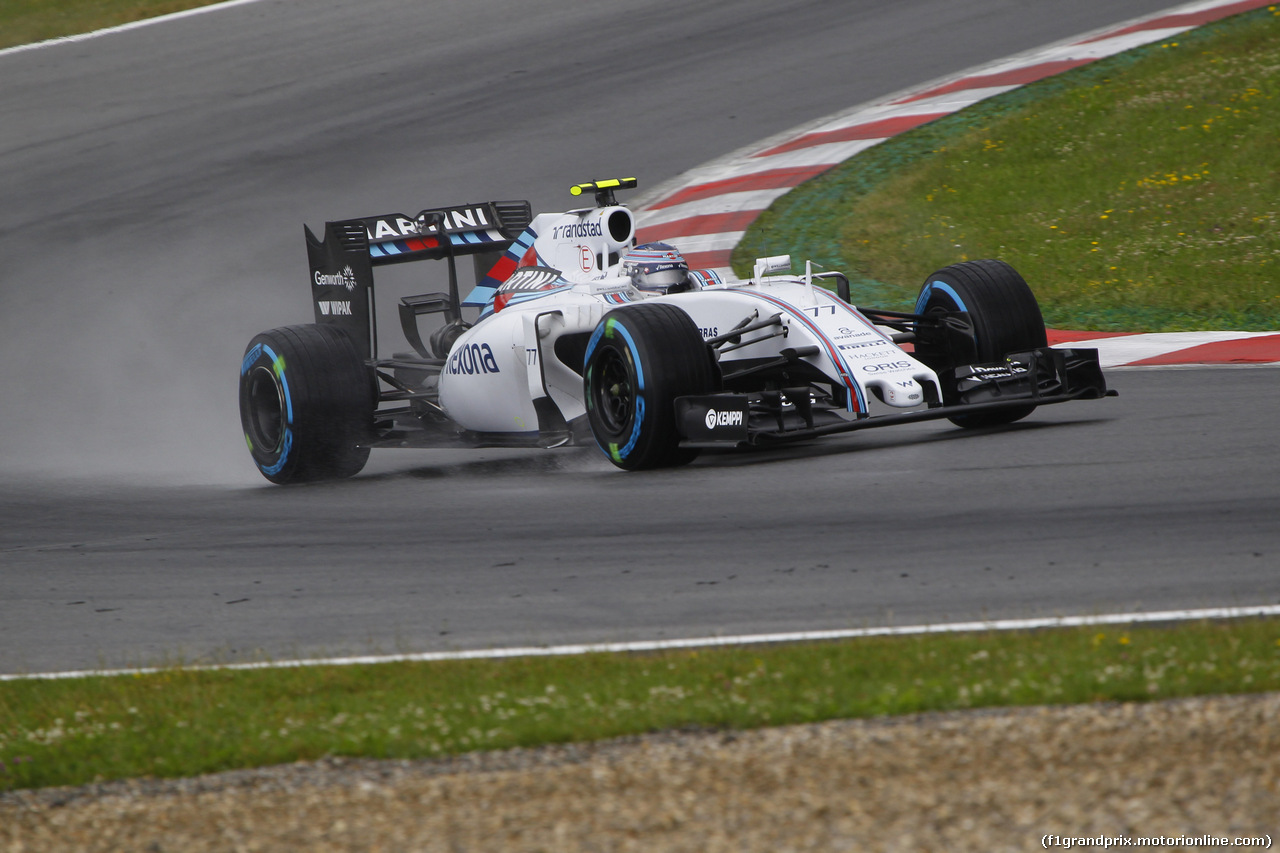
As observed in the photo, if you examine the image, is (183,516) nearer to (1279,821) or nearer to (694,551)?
(694,551)

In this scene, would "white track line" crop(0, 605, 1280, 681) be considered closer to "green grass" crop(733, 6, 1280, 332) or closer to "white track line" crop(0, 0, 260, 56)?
"green grass" crop(733, 6, 1280, 332)

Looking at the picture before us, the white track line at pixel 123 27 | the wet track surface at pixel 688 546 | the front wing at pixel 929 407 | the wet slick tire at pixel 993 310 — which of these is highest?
the white track line at pixel 123 27

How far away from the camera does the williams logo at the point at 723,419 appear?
8.32 meters

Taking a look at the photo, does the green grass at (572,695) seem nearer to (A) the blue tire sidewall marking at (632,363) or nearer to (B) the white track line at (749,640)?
(B) the white track line at (749,640)

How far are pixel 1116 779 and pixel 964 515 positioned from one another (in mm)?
3163

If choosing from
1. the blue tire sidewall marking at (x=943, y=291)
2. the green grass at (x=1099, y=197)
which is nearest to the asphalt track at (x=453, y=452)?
the blue tire sidewall marking at (x=943, y=291)

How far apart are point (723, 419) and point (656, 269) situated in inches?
69.5

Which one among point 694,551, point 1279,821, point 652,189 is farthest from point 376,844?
point 652,189

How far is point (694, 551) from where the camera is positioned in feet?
22.6

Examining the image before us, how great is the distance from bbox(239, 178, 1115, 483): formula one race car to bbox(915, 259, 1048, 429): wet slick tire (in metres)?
0.01

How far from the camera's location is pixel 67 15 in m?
25.6

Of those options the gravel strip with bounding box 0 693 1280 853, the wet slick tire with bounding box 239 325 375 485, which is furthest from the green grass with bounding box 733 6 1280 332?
the gravel strip with bounding box 0 693 1280 853

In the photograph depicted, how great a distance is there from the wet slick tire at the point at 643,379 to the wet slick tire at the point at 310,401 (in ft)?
6.05

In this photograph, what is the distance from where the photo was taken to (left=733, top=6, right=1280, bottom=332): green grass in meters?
13.5
